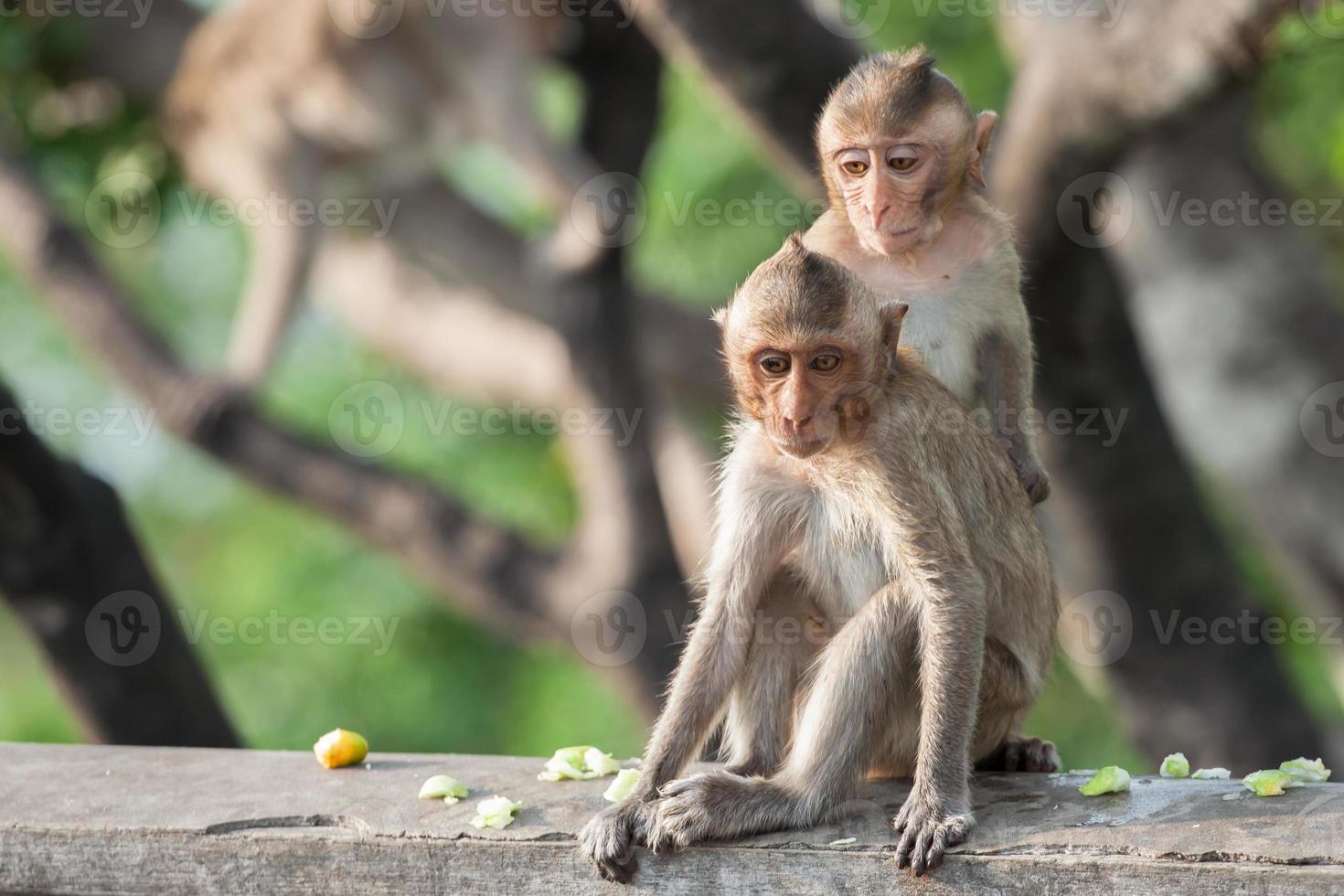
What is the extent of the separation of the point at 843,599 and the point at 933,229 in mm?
828

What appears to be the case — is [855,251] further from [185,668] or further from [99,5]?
[99,5]

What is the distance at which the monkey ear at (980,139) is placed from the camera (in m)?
3.42

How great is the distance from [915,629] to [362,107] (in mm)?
5574

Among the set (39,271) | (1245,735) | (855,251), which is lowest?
(1245,735)

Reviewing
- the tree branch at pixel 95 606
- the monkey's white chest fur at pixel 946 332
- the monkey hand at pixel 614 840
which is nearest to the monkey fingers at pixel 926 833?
the monkey hand at pixel 614 840

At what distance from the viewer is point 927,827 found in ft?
8.79

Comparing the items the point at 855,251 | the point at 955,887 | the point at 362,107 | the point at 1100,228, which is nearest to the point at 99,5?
the point at 362,107

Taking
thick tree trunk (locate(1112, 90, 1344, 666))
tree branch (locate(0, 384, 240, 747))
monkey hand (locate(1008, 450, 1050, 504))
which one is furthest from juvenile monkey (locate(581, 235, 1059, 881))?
thick tree trunk (locate(1112, 90, 1344, 666))

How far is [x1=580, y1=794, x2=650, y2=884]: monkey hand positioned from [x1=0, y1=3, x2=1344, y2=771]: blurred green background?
5172 millimetres

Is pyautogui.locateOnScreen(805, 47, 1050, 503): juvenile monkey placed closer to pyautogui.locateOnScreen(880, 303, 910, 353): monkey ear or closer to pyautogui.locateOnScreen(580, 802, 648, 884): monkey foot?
pyautogui.locateOnScreen(880, 303, 910, 353): monkey ear

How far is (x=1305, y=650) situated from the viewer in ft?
35.9

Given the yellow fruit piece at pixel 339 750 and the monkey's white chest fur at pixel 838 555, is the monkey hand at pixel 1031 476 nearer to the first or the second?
the monkey's white chest fur at pixel 838 555

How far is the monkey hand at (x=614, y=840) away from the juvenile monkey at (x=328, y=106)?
15.8 feet

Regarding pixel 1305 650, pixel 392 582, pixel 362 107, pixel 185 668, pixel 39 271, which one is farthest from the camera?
pixel 392 582
